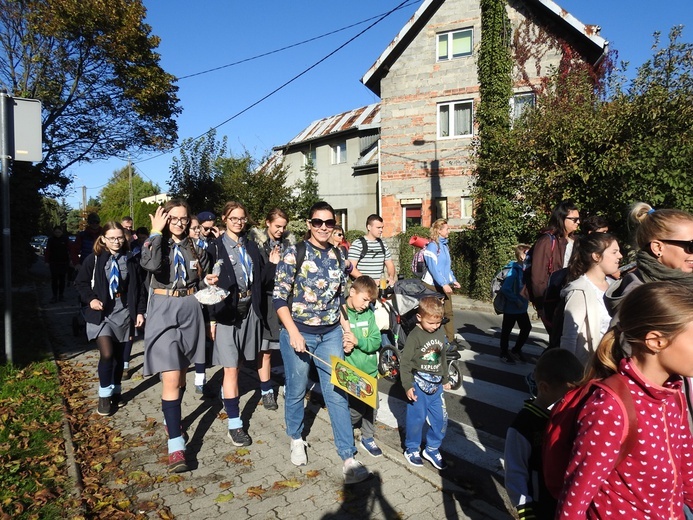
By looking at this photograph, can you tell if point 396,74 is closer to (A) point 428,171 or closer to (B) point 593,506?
(A) point 428,171

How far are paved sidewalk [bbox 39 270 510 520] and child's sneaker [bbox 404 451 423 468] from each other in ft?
0.17

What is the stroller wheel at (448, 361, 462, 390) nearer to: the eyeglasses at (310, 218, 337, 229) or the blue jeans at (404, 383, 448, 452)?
the blue jeans at (404, 383, 448, 452)

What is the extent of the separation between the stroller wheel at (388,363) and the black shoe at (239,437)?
7.37 feet

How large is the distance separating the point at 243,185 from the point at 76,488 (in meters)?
17.5

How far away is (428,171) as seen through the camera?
2070 centimetres

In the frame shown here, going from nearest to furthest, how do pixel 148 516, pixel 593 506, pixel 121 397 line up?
1. pixel 593 506
2. pixel 148 516
3. pixel 121 397

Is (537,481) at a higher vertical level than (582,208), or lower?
lower

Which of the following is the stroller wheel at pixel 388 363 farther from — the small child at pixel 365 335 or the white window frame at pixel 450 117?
the white window frame at pixel 450 117

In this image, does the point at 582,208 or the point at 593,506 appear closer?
the point at 593,506

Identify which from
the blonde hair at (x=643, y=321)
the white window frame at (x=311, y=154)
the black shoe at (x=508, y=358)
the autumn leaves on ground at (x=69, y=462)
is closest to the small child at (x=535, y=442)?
the blonde hair at (x=643, y=321)

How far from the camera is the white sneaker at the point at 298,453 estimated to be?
4.14 metres

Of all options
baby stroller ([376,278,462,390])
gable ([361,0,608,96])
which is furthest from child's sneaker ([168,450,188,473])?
gable ([361,0,608,96])

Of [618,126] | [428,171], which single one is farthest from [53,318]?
[428,171]

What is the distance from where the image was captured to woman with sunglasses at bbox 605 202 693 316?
277 cm
